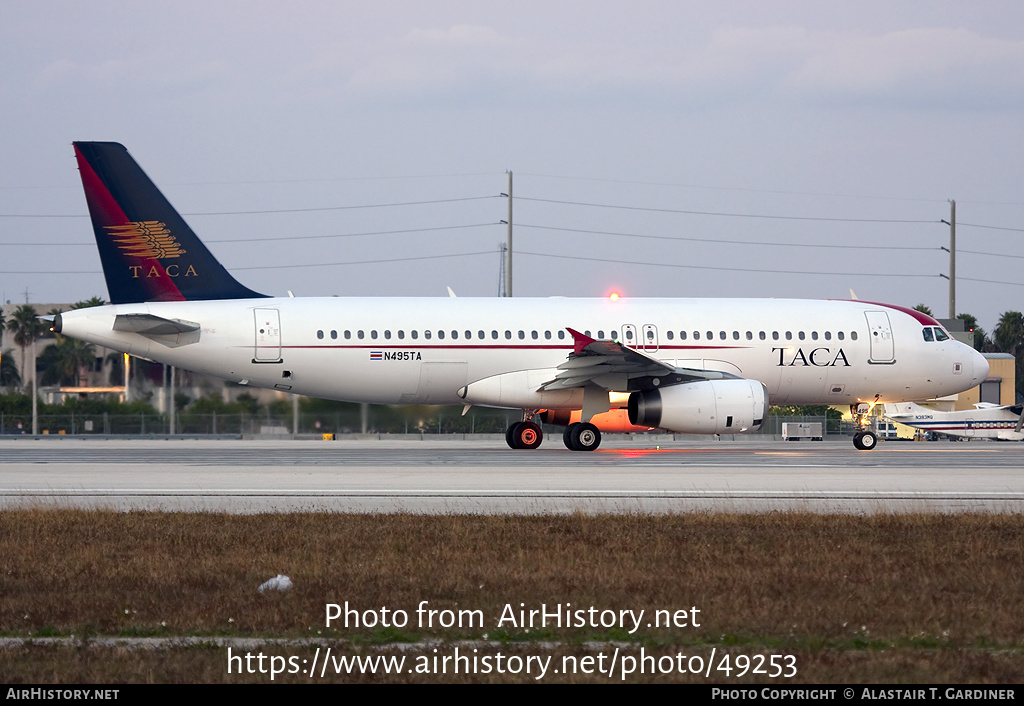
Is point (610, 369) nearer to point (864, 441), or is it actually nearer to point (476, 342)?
point (476, 342)

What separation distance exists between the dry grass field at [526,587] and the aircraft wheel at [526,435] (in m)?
16.1

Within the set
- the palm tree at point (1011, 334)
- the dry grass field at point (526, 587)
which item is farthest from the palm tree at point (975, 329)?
the dry grass field at point (526, 587)

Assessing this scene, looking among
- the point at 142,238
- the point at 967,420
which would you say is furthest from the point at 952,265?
the point at 142,238

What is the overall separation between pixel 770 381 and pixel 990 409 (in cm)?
2128

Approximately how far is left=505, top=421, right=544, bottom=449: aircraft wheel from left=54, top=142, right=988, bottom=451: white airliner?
0.05 meters

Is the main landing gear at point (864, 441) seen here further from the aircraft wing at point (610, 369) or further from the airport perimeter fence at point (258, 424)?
the airport perimeter fence at point (258, 424)

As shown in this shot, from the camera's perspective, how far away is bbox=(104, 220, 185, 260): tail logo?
90.8 ft

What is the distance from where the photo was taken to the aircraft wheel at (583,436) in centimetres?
2856

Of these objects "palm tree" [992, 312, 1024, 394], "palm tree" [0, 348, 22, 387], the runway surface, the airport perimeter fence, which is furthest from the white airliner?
"palm tree" [992, 312, 1024, 394]

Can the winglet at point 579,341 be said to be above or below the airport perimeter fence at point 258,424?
above

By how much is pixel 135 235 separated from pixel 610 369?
11725mm

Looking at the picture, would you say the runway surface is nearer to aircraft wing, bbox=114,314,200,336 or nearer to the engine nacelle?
the engine nacelle

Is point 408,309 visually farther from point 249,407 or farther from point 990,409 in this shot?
point 990,409
